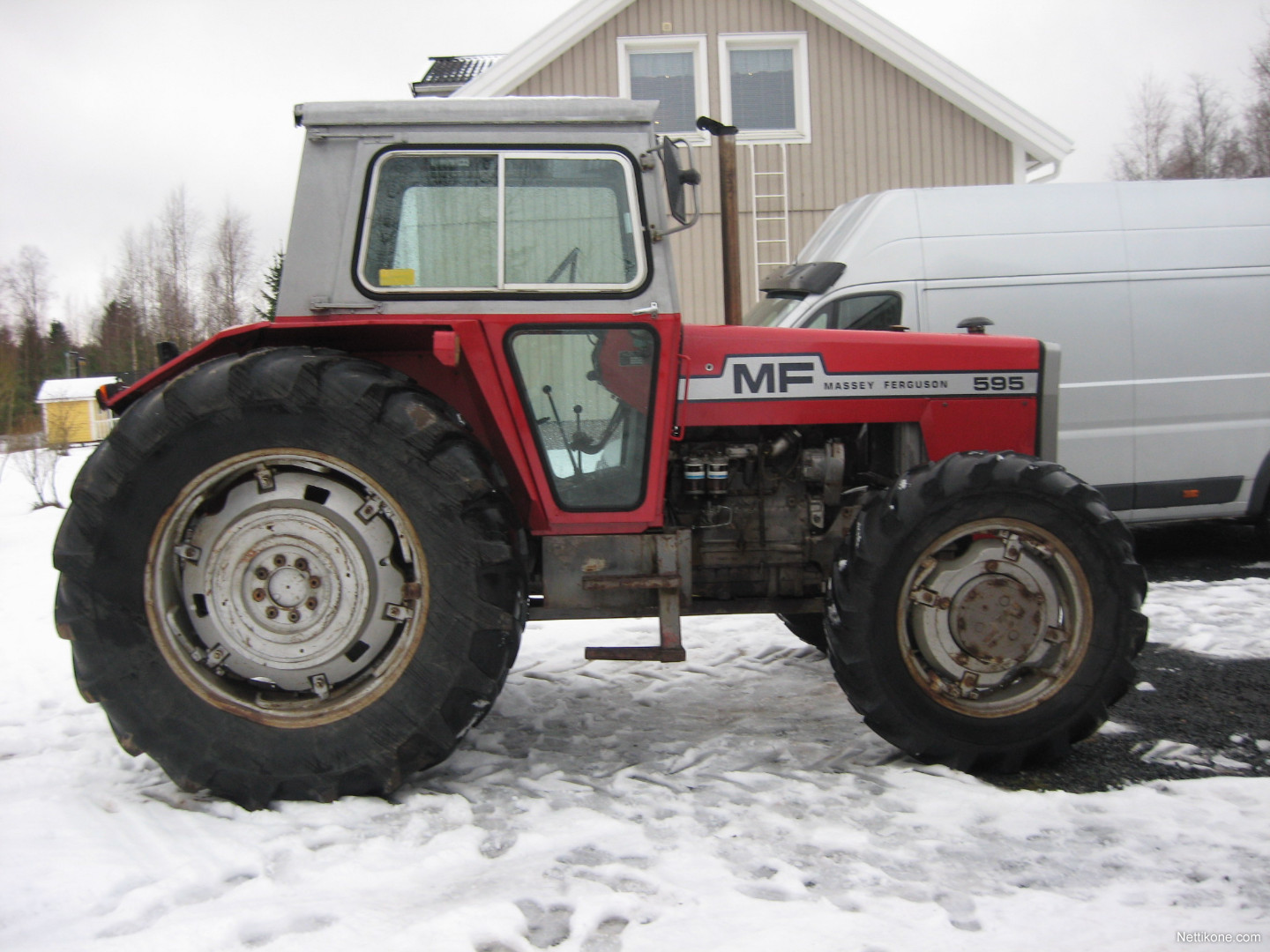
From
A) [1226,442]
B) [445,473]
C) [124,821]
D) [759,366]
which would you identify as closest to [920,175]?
[1226,442]

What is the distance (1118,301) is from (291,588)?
20.3ft

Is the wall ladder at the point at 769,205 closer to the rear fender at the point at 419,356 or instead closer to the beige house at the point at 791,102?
the beige house at the point at 791,102

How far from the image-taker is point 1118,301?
6898mm

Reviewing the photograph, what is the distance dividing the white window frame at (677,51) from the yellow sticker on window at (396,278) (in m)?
9.66

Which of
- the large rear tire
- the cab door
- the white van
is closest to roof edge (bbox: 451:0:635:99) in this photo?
the white van

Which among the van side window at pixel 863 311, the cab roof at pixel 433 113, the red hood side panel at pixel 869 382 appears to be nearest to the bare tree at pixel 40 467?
the van side window at pixel 863 311

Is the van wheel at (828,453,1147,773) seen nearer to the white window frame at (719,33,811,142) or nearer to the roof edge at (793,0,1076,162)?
the white window frame at (719,33,811,142)

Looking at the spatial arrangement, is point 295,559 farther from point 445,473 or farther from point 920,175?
point 920,175

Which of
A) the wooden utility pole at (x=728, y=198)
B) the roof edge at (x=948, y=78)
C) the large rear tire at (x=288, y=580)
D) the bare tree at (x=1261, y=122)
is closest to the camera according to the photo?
the large rear tire at (x=288, y=580)

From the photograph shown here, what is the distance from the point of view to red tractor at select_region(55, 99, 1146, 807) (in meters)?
2.97

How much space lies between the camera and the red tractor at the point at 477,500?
2.97 metres

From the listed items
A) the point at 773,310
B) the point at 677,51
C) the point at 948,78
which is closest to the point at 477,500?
the point at 773,310

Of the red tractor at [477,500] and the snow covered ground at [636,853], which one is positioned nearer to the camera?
the snow covered ground at [636,853]

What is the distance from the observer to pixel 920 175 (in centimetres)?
1239
